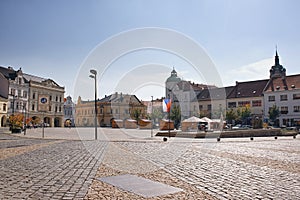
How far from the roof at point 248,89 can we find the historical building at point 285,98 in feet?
7.13

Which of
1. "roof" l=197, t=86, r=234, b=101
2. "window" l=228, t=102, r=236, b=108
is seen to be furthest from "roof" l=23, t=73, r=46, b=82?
"window" l=228, t=102, r=236, b=108

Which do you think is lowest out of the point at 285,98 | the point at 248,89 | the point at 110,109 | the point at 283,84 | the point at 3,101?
the point at 110,109

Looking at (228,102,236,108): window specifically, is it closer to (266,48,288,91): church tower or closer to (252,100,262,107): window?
(252,100,262,107): window

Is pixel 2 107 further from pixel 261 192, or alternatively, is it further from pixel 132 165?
pixel 261 192

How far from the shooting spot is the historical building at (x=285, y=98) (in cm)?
6045

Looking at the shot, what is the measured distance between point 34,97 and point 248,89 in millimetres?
57170

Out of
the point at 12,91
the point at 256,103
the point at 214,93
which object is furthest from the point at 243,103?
the point at 12,91

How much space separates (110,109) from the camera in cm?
7944

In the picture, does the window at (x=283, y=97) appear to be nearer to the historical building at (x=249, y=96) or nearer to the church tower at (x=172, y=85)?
the historical building at (x=249, y=96)

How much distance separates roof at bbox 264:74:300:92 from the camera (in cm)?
6283

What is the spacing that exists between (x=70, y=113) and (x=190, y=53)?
9177cm

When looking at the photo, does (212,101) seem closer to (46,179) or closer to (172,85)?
(172,85)

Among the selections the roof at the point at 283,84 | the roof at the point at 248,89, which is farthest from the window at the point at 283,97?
the roof at the point at 248,89

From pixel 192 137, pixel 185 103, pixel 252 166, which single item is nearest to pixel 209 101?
pixel 185 103
